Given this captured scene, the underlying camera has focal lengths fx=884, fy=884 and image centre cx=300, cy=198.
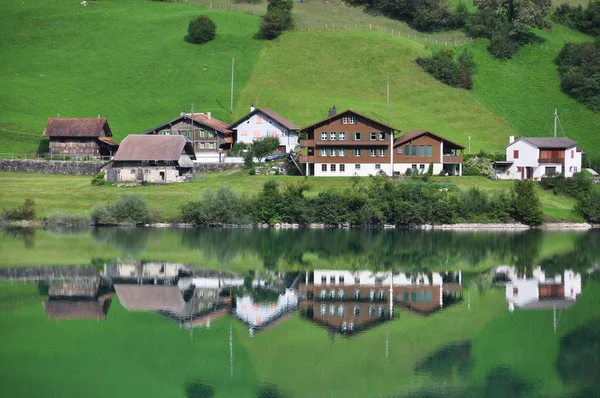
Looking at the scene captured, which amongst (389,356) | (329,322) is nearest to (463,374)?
(389,356)

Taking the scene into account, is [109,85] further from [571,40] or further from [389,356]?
[389,356]

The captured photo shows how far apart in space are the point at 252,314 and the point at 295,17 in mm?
101009

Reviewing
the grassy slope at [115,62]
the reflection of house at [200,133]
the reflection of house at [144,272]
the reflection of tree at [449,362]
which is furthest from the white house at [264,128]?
the reflection of tree at [449,362]

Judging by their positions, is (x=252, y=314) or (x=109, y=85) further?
(x=109, y=85)

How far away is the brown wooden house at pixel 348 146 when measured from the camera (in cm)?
8544

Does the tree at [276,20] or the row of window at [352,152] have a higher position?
the tree at [276,20]

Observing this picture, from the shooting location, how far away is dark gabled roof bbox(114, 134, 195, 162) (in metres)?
83.3

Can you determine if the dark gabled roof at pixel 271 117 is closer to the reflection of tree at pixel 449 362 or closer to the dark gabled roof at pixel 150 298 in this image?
the dark gabled roof at pixel 150 298

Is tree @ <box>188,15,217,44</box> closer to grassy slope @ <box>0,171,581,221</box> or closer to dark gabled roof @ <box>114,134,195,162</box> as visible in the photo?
dark gabled roof @ <box>114,134,195,162</box>

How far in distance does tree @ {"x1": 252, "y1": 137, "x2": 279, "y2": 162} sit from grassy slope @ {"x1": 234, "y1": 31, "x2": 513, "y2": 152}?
11218 mm

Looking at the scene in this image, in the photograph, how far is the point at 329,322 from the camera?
36.9 meters

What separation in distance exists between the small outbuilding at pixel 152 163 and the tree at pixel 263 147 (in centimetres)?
763

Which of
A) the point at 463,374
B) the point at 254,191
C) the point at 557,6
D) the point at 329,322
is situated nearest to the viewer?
the point at 463,374

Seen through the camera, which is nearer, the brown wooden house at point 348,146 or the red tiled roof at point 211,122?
the brown wooden house at point 348,146
